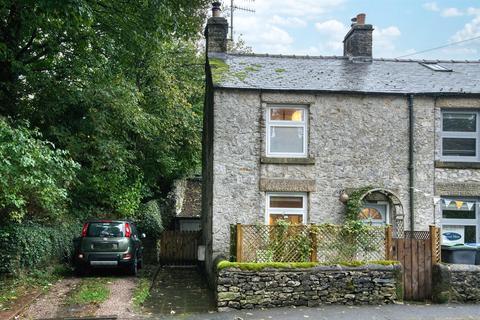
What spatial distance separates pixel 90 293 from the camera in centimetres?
1359

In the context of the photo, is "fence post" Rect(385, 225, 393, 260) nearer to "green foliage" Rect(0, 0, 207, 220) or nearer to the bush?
"green foliage" Rect(0, 0, 207, 220)

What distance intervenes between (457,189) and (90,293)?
11080mm

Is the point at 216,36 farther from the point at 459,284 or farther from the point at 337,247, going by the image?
the point at 459,284

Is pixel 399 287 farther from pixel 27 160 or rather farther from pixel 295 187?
pixel 27 160

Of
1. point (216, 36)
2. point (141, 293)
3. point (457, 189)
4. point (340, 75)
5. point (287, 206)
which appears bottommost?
point (141, 293)

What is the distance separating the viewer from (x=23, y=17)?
14.4 metres

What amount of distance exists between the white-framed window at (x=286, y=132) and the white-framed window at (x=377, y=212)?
8.28ft

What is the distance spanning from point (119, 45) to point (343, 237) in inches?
400

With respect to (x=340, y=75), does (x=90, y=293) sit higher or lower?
lower

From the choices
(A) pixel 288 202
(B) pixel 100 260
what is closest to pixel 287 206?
(A) pixel 288 202

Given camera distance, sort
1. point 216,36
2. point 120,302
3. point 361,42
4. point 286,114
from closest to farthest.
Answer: point 120,302, point 286,114, point 216,36, point 361,42

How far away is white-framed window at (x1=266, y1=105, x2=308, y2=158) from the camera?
15.5m

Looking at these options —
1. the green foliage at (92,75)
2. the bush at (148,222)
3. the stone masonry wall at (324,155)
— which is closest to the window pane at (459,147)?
the stone masonry wall at (324,155)

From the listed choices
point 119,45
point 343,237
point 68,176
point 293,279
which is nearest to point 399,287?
point 343,237
